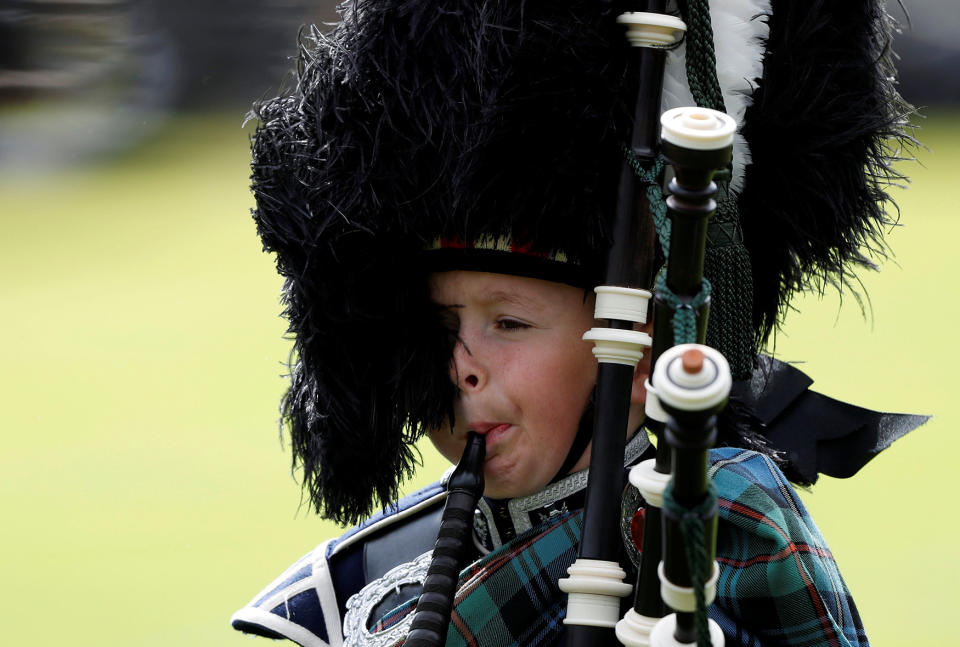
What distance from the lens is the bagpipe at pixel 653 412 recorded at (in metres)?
0.67

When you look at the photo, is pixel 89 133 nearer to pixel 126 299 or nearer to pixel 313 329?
pixel 126 299

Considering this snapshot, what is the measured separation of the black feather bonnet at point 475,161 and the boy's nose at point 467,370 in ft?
0.06

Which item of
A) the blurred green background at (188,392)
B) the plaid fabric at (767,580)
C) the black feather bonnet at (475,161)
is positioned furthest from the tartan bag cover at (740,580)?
the blurred green background at (188,392)

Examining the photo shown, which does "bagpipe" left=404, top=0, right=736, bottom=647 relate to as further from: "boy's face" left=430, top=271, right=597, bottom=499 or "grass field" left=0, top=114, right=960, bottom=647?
"grass field" left=0, top=114, right=960, bottom=647

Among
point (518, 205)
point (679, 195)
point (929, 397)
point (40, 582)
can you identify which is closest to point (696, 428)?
point (679, 195)

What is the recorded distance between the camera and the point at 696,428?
2.16ft

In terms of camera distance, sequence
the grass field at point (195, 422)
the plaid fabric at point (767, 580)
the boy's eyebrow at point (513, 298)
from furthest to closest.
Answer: the grass field at point (195, 422)
the boy's eyebrow at point (513, 298)
the plaid fabric at point (767, 580)

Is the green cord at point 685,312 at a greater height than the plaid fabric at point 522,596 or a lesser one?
greater

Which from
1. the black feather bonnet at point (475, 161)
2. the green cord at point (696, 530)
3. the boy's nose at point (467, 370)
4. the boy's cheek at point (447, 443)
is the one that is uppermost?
the black feather bonnet at point (475, 161)

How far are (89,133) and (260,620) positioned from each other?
449 cm

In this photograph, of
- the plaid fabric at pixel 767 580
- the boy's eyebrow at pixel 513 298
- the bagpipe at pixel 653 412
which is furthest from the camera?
the boy's eyebrow at pixel 513 298

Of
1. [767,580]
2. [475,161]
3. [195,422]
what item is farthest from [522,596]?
[195,422]

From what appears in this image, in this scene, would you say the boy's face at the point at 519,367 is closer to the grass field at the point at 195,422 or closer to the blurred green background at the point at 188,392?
the blurred green background at the point at 188,392

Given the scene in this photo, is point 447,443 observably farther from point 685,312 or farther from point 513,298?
point 685,312
